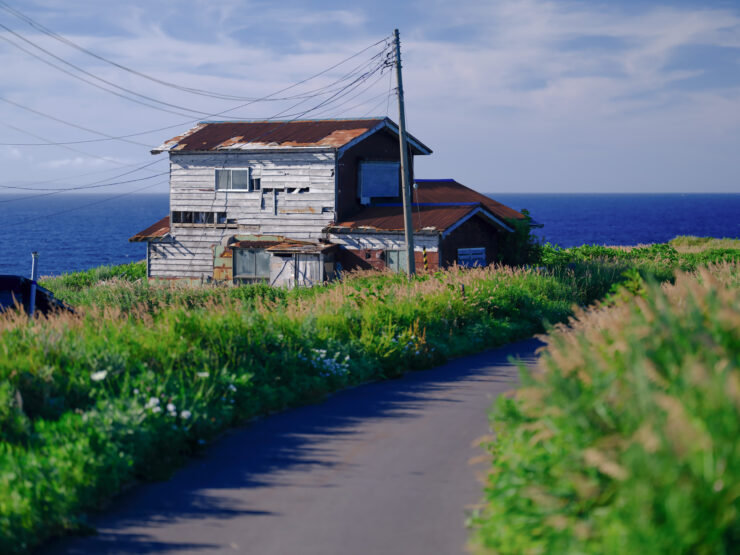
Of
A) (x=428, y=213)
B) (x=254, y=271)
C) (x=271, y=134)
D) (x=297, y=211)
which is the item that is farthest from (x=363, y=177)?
(x=254, y=271)

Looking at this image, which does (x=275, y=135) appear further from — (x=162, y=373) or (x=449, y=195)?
(x=162, y=373)

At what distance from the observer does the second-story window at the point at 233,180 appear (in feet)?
100

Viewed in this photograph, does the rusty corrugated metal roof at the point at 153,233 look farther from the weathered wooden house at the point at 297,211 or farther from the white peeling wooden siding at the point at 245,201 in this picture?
the white peeling wooden siding at the point at 245,201

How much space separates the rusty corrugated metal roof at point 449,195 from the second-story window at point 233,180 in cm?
737

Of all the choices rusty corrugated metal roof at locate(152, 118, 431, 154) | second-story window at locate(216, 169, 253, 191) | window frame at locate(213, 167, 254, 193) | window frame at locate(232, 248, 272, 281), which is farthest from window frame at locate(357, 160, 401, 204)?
window frame at locate(232, 248, 272, 281)

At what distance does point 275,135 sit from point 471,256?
32.0 ft

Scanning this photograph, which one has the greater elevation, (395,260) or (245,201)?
(245,201)

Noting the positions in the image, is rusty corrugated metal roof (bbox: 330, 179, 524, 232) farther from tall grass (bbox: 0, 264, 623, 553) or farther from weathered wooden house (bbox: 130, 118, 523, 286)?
tall grass (bbox: 0, 264, 623, 553)

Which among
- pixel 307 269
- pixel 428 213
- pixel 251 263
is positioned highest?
pixel 428 213

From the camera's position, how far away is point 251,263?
30.4 metres

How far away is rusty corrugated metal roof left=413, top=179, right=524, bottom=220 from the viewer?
108 feet

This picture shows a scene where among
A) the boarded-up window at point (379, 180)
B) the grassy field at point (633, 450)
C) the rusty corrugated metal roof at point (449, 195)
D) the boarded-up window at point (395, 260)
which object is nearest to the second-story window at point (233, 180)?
the boarded-up window at point (379, 180)

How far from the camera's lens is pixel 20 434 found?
7.53m

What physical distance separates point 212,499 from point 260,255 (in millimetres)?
23775
